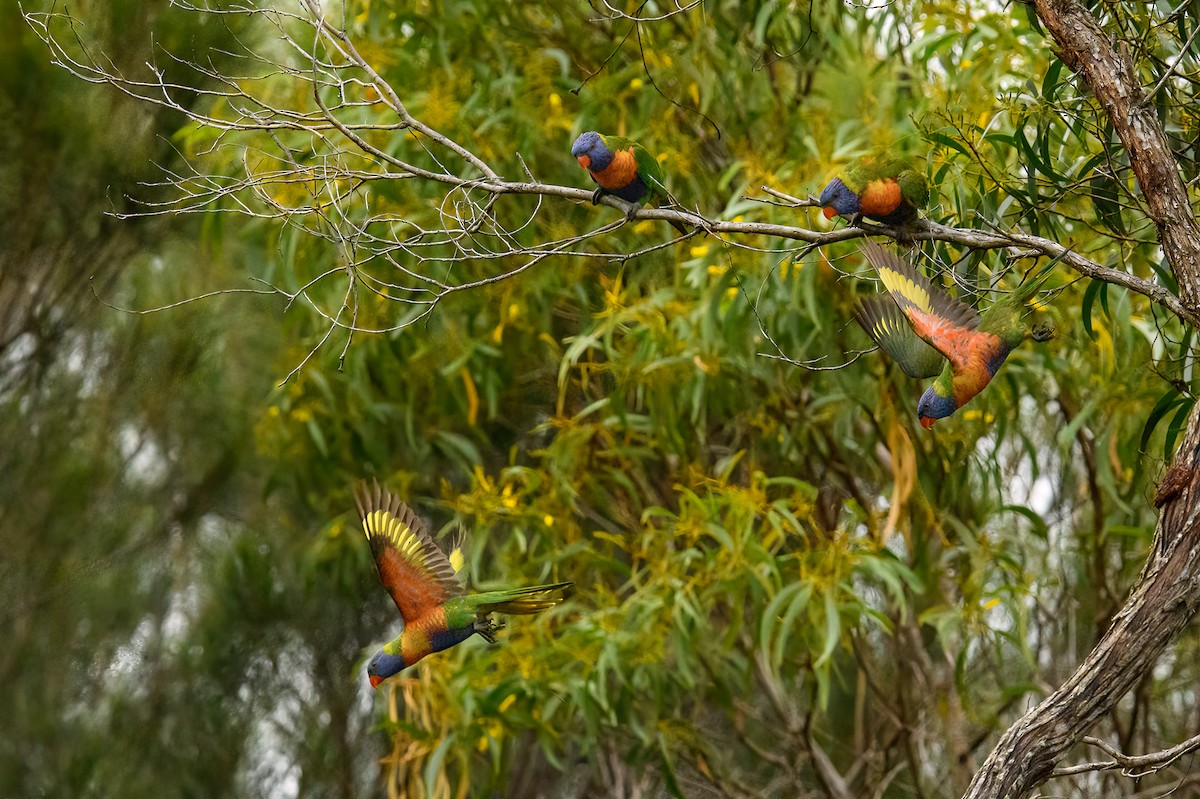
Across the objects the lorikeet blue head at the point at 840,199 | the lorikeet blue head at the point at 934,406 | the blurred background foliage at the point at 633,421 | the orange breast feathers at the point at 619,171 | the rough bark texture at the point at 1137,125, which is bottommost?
the blurred background foliage at the point at 633,421

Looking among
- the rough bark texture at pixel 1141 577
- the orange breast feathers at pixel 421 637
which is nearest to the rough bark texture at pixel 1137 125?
the rough bark texture at pixel 1141 577

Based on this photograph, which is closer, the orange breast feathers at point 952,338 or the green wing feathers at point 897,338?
the orange breast feathers at point 952,338

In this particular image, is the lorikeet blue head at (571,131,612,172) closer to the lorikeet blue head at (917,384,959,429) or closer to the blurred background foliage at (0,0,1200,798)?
the blurred background foliage at (0,0,1200,798)

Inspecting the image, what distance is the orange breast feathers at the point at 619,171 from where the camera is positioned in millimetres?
1843

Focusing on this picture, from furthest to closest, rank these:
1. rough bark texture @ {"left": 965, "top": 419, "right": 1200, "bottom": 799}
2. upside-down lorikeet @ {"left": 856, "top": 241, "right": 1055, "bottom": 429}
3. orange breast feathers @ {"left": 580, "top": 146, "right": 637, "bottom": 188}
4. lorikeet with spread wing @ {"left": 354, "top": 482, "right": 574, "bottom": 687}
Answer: orange breast feathers @ {"left": 580, "top": 146, "right": 637, "bottom": 188}
lorikeet with spread wing @ {"left": 354, "top": 482, "right": 574, "bottom": 687}
upside-down lorikeet @ {"left": 856, "top": 241, "right": 1055, "bottom": 429}
rough bark texture @ {"left": 965, "top": 419, "right": 1200, "bottom": 799}

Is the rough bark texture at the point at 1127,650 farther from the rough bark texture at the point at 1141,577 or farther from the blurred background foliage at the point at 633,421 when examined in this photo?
the blurred background foliage at the point at 633,421

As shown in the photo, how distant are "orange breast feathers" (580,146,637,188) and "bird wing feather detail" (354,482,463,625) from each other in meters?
0.51

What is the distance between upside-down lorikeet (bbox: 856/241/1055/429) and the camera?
162 centimetres

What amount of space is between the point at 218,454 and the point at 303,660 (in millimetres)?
824

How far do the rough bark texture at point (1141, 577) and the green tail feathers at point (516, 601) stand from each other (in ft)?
1.71

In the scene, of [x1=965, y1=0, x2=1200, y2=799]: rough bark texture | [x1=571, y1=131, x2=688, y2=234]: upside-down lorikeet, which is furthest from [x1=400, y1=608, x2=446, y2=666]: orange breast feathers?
[x1=965, y1=0, x2=1200, y2=799]: rough bark texture

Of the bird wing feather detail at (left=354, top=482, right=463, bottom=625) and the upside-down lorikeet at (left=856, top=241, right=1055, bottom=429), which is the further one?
the bird wing feather detail at (left=354, top=482, right=463, bottom=625)

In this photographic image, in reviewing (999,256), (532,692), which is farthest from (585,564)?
(999,256)

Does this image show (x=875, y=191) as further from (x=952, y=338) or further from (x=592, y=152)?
(x=592, y=152)
